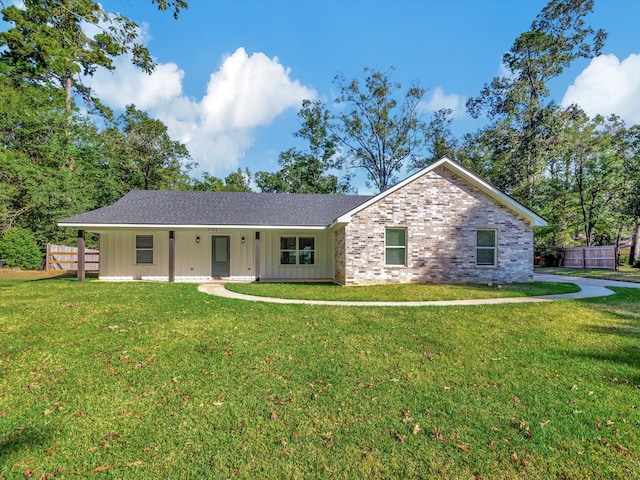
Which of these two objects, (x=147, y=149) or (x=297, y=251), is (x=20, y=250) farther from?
(x=297, y=251)

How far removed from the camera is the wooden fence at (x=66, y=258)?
18672 mm

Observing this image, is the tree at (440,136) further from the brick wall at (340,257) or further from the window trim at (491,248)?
the brick wall at (340,257)

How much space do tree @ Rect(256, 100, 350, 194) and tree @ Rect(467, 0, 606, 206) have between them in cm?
1461

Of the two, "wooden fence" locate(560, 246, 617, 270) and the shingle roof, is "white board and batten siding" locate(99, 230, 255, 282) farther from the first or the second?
"wooden fence" locate(560, 246, 617, 270)

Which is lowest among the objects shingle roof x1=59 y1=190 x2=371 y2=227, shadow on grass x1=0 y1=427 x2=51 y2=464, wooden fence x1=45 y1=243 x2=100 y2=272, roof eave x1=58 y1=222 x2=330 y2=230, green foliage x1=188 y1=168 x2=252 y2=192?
shadow on grass x1=0 y1=427 x2=51 y2=464

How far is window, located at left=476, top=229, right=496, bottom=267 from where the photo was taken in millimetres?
13391

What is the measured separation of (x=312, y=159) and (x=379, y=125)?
23.5 feet

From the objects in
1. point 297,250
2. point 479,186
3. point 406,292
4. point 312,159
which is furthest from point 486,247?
point 312,159

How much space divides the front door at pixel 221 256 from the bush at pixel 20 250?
1136 centimetres

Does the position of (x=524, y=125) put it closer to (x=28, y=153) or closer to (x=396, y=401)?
(x=396, y=401)

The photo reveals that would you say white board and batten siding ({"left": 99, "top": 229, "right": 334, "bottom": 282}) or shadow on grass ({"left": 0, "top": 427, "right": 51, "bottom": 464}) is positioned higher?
white board and batten siding ({"left": 99, "top": 229, "right": 334, "bottom": 282})

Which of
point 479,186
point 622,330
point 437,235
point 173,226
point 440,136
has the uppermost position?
point 440,136

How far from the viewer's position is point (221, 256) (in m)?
16.0

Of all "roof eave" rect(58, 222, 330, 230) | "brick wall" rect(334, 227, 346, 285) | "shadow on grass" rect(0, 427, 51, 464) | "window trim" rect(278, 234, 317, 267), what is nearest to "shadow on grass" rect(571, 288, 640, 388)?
"shadow on grass" rect(0, 427, 51, 464)
